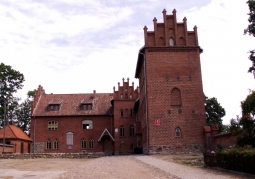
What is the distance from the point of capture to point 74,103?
5409 centimetres

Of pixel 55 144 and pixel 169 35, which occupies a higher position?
pixel 169 35

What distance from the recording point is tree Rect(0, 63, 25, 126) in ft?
178

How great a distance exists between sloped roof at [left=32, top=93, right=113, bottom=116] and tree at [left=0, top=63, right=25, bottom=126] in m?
5.42

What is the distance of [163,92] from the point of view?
109 feet

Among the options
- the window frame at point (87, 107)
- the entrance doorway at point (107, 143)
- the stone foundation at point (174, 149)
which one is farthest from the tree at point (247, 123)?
the window frame at point (87, 107)

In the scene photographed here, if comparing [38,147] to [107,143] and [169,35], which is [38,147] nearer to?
[107,143]

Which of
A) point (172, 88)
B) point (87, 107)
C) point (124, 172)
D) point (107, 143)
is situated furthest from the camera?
point (87, 107)

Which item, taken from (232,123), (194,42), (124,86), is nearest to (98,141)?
(124,86)

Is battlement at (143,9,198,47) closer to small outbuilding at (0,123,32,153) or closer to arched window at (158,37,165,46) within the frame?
arched window at (158,37,165,46)

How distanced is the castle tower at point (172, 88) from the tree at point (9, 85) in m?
30.2

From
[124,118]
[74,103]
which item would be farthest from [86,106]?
[124,118]

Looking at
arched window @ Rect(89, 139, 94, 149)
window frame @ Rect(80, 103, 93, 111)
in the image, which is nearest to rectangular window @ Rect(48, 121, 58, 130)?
window frame @ Rect(80, 103, 93, 111)

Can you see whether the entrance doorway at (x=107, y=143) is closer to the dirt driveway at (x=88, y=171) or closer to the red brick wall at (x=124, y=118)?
the red brick wall at (x=124, y=118)

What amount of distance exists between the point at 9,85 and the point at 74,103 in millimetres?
12486
